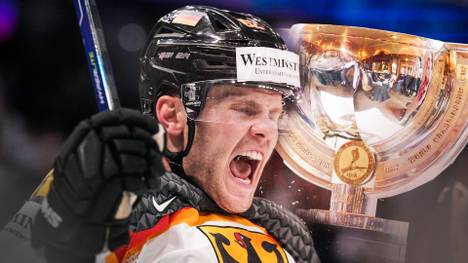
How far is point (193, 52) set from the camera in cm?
164

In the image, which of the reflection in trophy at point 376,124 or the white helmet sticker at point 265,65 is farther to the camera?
the reflection in trophy at point 376,124

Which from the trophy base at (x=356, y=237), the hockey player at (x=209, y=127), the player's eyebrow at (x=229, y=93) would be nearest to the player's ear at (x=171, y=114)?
the hockey player at (x=209, y=127)

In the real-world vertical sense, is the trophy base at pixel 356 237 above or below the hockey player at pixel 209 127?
below

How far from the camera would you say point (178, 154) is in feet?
5.65

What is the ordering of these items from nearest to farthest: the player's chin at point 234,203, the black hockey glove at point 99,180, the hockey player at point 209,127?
the black hockey glove at point 99,180, the hockey player at point 209,127, the player's chin at point 234,203

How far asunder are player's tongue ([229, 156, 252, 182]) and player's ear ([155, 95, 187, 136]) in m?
0.19

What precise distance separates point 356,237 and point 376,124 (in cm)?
39

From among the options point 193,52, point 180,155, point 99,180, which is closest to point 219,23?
point 193,52

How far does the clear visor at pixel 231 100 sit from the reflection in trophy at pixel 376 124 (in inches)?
10.0

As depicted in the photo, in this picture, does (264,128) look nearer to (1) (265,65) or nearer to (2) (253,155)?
(2) (253,155)

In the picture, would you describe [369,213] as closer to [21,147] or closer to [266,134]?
[266,134]

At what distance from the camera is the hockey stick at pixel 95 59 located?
1686mm

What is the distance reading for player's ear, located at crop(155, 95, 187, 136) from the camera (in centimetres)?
170

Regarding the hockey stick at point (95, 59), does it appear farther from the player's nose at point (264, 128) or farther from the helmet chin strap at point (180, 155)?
the player's nose at point (264, 128)
